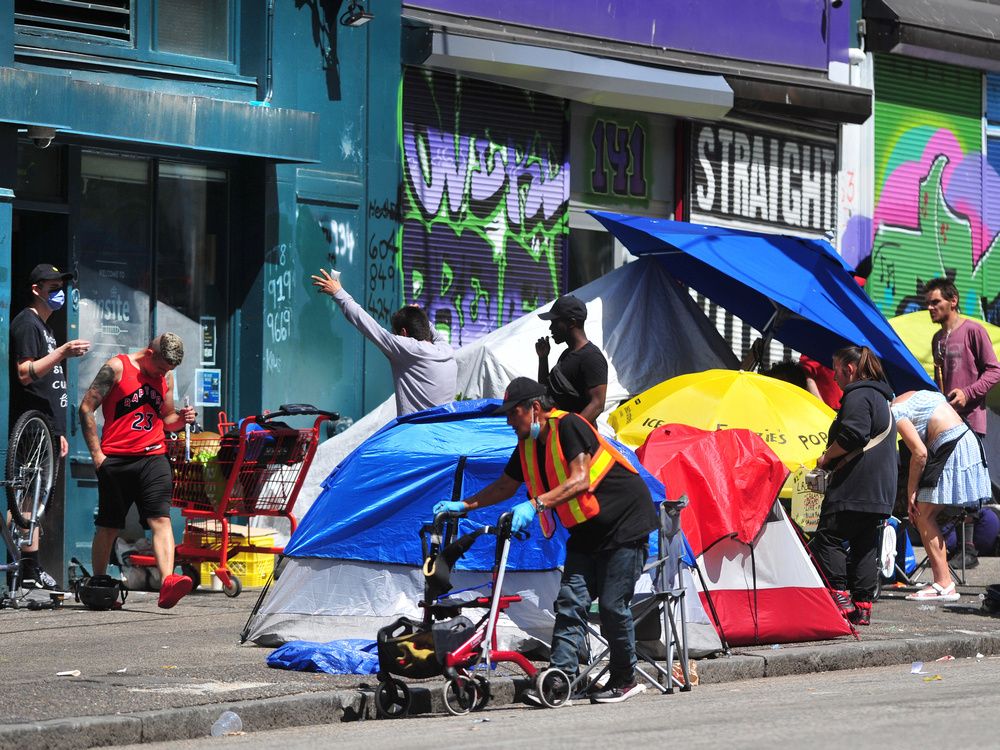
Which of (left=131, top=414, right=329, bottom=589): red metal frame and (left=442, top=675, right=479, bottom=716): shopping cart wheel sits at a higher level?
(left=131, top=414, right=329, bottom=589): red metal frame

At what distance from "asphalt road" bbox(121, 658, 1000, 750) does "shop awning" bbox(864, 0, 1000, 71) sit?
448 inches

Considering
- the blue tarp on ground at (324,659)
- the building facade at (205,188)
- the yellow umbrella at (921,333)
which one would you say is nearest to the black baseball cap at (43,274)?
the building facade at (205,188)

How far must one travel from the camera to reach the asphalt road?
273 inches

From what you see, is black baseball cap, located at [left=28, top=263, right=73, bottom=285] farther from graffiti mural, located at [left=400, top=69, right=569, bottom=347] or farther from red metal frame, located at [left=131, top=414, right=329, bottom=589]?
graffiti mural, located at [left=400, top=69, right=569, bottom=347]

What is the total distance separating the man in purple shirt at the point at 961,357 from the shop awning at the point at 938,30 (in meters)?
5.95

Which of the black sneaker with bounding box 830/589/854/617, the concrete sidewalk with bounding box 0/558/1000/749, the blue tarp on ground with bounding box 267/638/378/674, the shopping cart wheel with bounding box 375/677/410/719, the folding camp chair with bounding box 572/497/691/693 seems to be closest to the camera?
the concrete sidewalk with bounding box 0/558/1000/749

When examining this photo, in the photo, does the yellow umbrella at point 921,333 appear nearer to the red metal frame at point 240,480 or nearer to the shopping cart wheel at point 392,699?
the red metal frame at point 240,480

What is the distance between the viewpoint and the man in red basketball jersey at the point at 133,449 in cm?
1168

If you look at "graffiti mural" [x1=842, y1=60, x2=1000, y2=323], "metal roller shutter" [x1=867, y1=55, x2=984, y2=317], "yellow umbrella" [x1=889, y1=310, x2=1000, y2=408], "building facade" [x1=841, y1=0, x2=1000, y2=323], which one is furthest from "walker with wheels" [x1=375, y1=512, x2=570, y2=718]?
"metal roller shutter" [x1=867, y1=55, x2=984, y2=317]

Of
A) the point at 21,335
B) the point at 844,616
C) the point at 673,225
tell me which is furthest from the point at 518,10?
the point at 844,616

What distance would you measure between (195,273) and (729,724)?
809cm

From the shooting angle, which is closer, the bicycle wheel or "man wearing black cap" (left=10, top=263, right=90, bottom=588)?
the bicycle wheel

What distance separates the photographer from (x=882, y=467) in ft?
37.8

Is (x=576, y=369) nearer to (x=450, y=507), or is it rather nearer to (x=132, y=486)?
(x=450, y=507)
